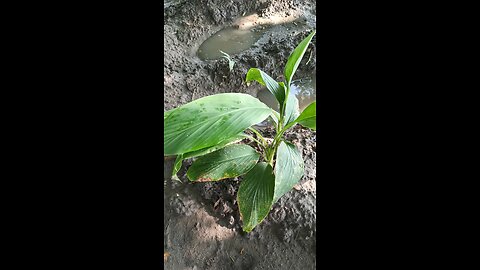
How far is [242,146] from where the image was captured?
152cm

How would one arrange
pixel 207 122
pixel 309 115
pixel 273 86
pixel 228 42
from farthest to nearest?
pixel 228 42
pixel 273 86
pixel 309 115
pixel 207 122

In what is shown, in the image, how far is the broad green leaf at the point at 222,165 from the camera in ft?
4.71

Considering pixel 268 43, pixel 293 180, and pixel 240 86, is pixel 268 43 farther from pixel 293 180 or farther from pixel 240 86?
pixel 293 180

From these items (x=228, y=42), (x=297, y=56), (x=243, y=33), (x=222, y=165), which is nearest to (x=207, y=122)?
(x=222, y=165)

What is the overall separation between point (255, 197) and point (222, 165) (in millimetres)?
169

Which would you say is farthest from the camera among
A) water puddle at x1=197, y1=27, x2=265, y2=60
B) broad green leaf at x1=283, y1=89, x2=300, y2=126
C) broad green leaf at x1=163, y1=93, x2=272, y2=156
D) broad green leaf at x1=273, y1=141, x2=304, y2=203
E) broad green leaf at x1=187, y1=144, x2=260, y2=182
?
water puddle at x1=197, y1=27, x2=265, y2=60

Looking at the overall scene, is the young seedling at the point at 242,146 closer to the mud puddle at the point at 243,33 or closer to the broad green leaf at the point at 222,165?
the broad green leaf at the point at 222,165

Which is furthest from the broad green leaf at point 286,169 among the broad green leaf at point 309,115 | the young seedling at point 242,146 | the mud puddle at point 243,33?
the mud puddle at point 243,33

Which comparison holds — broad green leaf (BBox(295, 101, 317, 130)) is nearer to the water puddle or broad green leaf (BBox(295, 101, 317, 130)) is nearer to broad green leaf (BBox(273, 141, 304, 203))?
broad green leaf (BBox(273, 141, 304, 203))

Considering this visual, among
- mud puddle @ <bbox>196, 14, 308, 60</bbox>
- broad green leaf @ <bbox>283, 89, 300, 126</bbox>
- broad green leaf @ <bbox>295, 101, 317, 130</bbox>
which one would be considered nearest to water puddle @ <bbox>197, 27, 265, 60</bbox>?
mud puddle @ <bbox>196, 14, 308, 60</bbox>

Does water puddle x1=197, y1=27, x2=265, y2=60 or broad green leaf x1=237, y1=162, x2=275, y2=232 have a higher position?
water puddle x1=197, y1=27, x2=265, y2=60

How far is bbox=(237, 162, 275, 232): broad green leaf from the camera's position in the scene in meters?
1.39

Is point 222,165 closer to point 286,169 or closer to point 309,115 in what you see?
point 286,169
